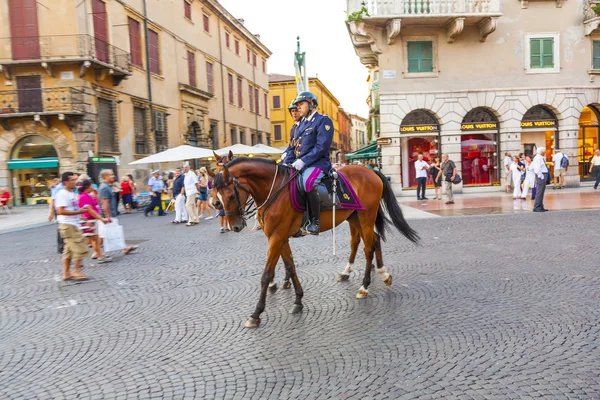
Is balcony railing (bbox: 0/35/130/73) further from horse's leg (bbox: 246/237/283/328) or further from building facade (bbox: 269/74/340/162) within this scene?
building facade (bbox: 269/74/340/162)

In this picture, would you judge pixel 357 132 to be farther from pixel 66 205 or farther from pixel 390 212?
pixel 390 212

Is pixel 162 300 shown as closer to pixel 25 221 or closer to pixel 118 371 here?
pixel 118 371

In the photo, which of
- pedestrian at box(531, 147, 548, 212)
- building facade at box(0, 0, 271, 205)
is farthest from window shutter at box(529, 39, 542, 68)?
building facade at box(0, 0, 271, 205)

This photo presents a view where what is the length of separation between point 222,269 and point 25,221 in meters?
12.1

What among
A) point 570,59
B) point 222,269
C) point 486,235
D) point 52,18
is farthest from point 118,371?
point 570,59

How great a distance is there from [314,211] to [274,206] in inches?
21.0

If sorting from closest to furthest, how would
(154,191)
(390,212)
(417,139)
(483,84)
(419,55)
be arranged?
1. (390,212)
2. (154,191)
3. (419,55)
4. (483,84)
5. (417,139)

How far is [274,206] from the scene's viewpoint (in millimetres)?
5004

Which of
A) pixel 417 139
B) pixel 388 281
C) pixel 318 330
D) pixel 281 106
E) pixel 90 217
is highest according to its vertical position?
pixel 281 106

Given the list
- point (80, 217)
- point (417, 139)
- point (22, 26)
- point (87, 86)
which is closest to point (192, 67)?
point (87, 86)

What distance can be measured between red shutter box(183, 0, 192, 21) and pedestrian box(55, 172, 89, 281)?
25.2m

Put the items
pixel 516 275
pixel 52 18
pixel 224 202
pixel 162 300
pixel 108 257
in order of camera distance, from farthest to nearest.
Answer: pixel 52 18, pixel 108 257, pixel 516 275, pixel 162 300, pixel 224 202

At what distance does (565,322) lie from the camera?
437cm

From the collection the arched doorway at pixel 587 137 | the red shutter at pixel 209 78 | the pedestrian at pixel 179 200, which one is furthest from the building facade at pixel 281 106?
the pedestrian at pixel 179 200
